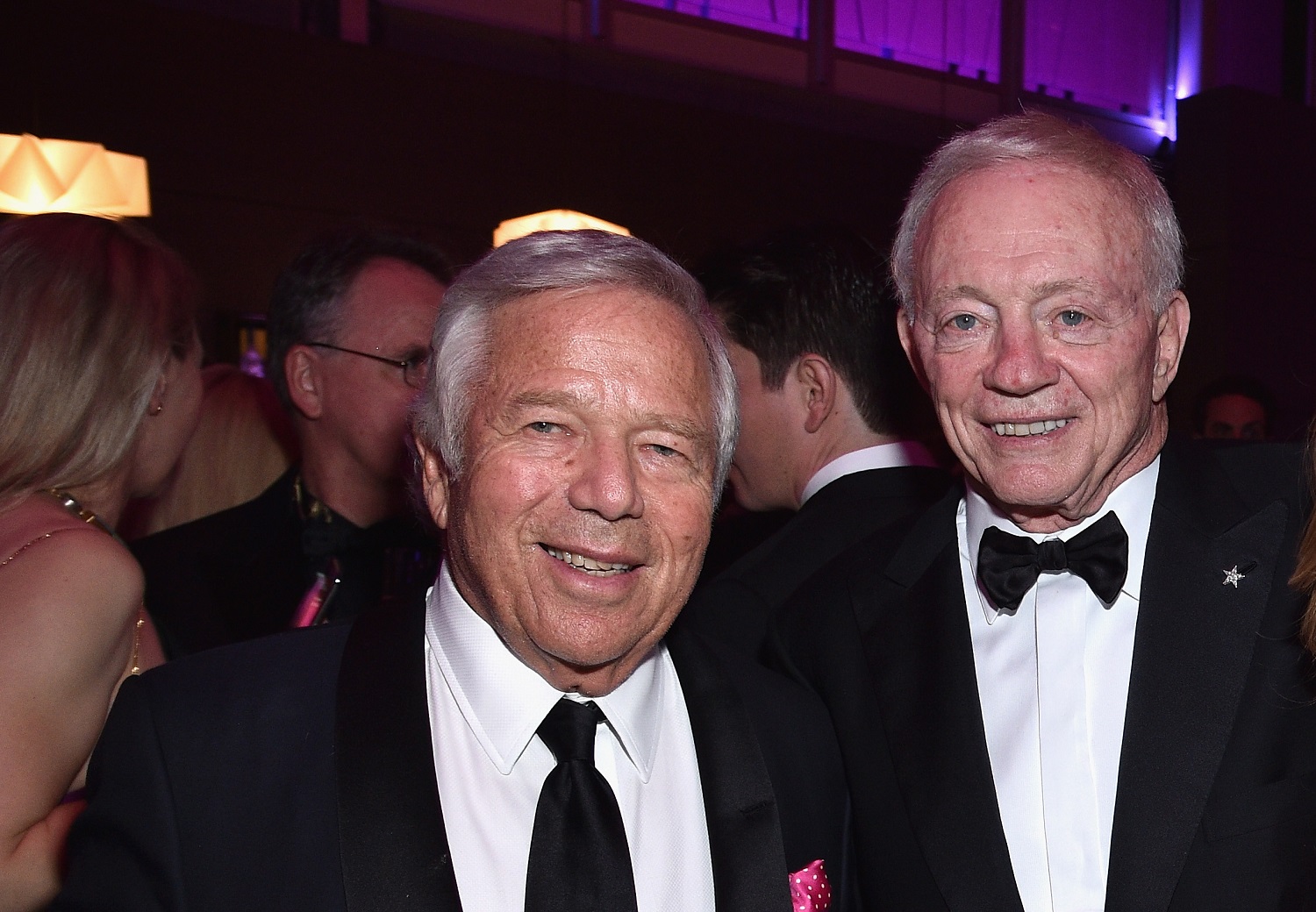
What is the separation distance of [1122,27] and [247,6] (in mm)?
6874

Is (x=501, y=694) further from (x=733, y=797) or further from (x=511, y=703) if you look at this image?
(x=733, y=797)

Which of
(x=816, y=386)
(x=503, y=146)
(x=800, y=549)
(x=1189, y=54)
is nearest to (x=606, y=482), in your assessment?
(x=800, y=549)

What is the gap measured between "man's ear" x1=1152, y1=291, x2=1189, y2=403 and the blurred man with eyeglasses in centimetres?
167

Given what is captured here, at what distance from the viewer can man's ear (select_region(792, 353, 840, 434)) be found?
2859 millimetres

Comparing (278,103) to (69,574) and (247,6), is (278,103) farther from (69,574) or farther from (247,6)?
(69,574)

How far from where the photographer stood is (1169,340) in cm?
197

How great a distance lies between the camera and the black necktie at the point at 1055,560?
6.13ft

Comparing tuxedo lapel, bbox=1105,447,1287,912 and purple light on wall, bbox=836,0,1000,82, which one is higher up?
purple light on wall, bbox=836,0,1000,82

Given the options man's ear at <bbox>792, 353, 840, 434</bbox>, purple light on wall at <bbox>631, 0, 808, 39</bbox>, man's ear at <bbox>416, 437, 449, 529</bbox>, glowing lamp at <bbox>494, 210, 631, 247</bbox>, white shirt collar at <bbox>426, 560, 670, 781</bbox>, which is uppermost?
purple light on wall at <bbox>631, 0, 808, 39</bbox>

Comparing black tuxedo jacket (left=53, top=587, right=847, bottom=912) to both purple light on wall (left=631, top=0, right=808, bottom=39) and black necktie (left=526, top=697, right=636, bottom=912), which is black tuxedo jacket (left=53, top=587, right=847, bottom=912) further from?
purple light on wall (left=631, top=0, right=808, bottom=39)

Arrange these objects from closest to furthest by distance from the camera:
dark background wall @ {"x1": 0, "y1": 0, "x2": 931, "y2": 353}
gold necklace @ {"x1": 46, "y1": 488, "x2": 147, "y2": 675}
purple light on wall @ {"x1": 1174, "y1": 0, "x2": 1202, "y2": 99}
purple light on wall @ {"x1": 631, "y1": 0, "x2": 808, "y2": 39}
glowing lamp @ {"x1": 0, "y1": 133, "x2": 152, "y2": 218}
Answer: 1. gold necklace @ {"x1": 46, "y1": 488, "x2": 147, "y2": 675}
2. glowing lamp @ {"x1": 0, "y1": 133, "x2": 152, "y2": 218}
3. dark background wall @ {"x1": 0, "y1": 0, "x2": 931, "y2": 353}
4. purple light on wall @ {"x1": 631, "y1": 0, "x2": 808, "y2": 39}
5. purple light on wall @ {"x1": 1174, "y1": 0, "x2": 1202, "y2": 99}

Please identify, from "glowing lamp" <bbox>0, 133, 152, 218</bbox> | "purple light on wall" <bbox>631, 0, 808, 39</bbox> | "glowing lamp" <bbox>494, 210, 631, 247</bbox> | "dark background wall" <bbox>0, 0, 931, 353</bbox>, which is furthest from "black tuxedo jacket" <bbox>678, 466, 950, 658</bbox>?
"purple light on wall" <bbox>631, 0, 808, 39</bbox>

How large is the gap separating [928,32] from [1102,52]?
175 centimetres

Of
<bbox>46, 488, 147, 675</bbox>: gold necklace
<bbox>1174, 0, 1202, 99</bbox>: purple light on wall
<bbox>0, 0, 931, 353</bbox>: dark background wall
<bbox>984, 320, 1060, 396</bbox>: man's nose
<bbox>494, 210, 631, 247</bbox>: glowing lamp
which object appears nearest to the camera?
<bbox>984, 320, 1060, 396</bbox>: man's nose
